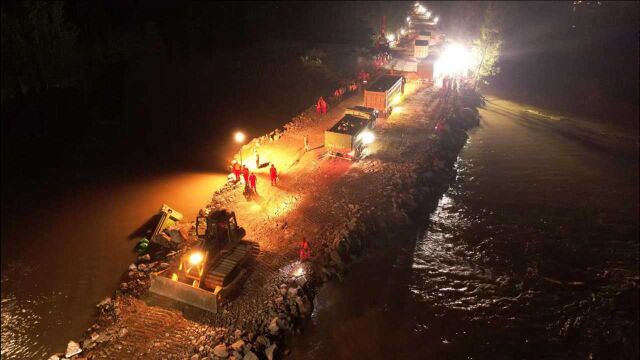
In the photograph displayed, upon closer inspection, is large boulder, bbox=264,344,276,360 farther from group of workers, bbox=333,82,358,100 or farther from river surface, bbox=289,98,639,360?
group of workers, bbox=333,82,358,100

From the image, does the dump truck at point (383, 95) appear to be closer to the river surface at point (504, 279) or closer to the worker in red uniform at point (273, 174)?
the river surface at point (504, 279)

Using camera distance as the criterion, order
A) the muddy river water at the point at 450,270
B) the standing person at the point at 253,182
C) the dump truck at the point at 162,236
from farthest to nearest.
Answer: the standing person at the point at 253,182
the dump truck at the point at 162,236
the muddy river water at the point at 450,270

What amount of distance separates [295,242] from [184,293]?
228 inches

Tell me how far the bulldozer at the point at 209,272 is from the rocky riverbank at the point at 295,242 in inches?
25.4

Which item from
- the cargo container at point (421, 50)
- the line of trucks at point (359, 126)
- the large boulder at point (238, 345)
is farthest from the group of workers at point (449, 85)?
the large boulder at point (238, 345)

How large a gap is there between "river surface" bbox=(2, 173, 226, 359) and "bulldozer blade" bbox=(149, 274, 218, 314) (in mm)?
3859

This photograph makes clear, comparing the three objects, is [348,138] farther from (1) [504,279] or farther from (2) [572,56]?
(2) [572,56]

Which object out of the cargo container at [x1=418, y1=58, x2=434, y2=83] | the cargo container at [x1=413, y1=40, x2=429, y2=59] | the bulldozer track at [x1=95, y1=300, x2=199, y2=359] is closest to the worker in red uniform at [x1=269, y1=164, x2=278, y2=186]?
the bulldozer track at [x1=95, y1=300, x2=199, y2=359]

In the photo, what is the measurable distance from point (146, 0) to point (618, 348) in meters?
70.2

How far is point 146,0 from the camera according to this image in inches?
2467

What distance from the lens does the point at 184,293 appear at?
15438mm

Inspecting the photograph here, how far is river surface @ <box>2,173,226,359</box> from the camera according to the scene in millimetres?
16875

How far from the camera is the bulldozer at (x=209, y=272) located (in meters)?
15.3

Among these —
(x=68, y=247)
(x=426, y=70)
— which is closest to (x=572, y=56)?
(x=426, y=70)
